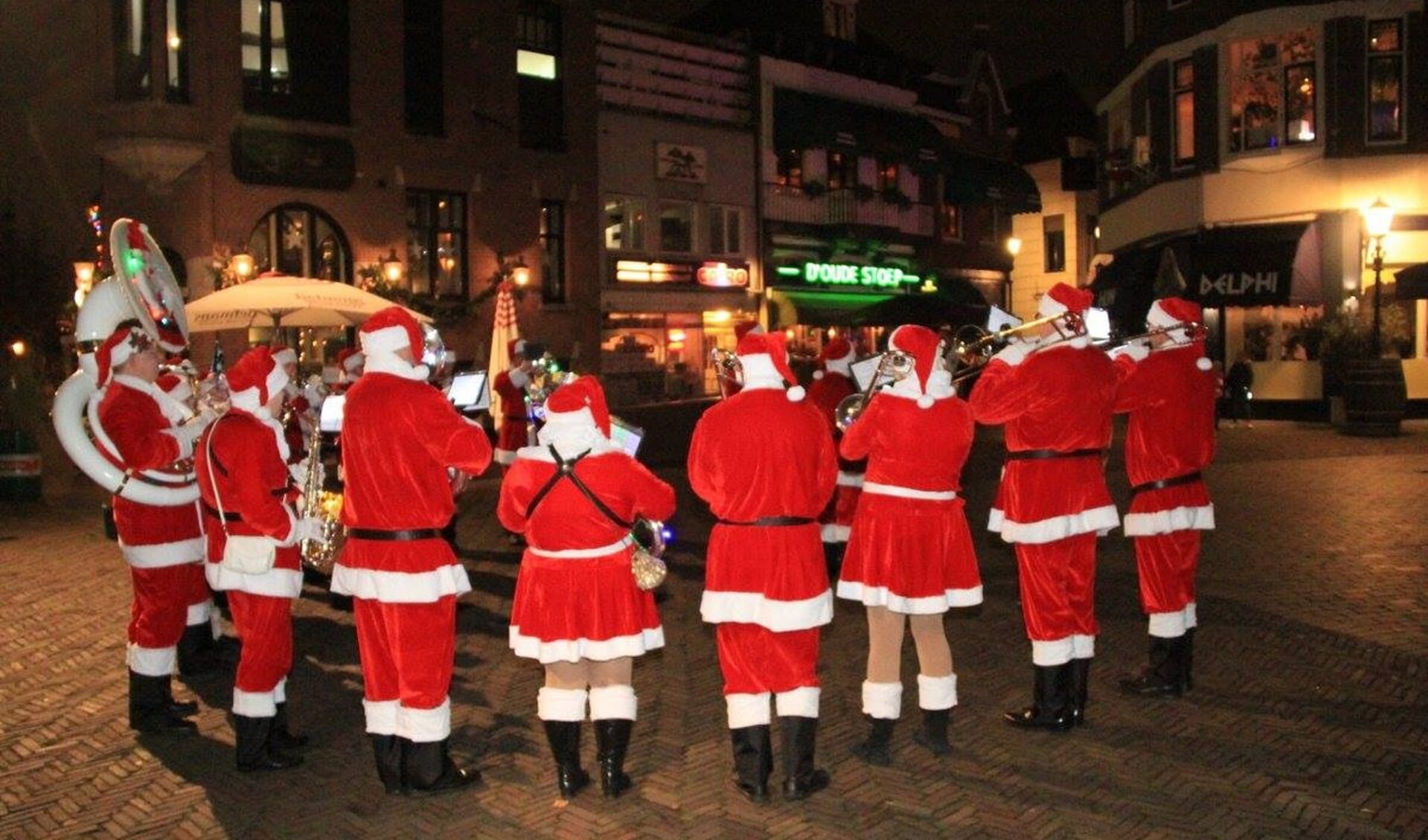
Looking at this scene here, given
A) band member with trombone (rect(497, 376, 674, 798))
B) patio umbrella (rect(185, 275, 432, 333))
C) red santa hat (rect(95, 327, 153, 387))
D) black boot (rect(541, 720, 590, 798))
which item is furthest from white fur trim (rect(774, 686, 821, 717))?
patio umbrella (rect(185, 275, 432, 333))

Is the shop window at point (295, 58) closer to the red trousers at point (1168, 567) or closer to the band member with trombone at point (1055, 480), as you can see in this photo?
the band member with trombone at point (1055, 480)

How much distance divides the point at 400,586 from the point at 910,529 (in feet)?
7.52

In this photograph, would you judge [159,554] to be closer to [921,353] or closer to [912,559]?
[912,559]

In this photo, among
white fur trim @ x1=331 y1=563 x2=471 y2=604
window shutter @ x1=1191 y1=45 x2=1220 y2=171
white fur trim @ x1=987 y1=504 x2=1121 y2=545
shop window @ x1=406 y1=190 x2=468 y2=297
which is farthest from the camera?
shop window @ x1=406 y1=190 x2=468 y2=297

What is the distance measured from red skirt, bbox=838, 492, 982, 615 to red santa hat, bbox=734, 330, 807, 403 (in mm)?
795

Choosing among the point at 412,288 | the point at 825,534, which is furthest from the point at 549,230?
the point at 825,534

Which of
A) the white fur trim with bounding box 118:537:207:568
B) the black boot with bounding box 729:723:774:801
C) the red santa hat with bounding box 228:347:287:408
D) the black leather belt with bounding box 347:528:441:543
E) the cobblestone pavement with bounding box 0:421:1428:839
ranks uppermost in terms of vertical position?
the red santa hat with bounding box 228:347:287:408

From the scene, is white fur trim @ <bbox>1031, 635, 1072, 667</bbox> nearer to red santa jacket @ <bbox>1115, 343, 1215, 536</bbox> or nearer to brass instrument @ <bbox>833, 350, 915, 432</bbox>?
red santa jacket @ <bbox>1115, 343, 1215, 536</bbox>

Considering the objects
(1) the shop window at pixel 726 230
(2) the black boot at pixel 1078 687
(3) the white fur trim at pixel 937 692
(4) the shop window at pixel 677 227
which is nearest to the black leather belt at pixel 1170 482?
(2) the black boot at pixel 1078 687

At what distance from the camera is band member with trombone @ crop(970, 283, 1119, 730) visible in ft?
19.5

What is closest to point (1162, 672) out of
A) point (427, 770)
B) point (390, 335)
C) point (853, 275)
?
point (427, 770)

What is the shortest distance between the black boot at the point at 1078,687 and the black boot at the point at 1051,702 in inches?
1.2

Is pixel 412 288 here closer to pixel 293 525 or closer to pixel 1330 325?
pixel 1330 325

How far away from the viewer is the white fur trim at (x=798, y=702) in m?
5.21
